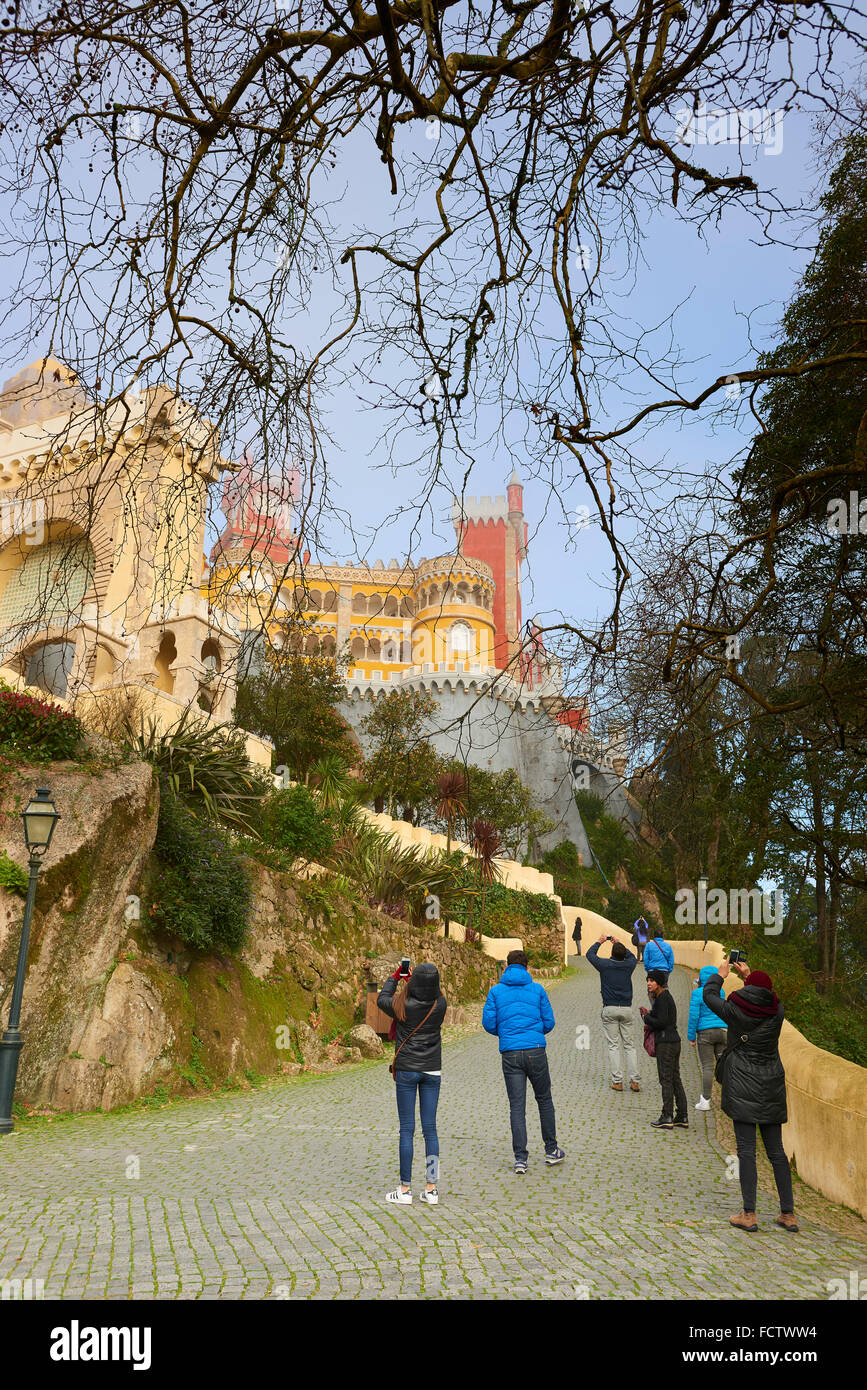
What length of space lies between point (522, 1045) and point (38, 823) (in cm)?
478

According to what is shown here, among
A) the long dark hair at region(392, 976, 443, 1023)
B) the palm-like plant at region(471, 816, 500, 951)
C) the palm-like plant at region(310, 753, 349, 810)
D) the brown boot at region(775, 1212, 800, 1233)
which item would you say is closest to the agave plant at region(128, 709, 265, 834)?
the palm-like plant at region(310, 753, 349, 810)

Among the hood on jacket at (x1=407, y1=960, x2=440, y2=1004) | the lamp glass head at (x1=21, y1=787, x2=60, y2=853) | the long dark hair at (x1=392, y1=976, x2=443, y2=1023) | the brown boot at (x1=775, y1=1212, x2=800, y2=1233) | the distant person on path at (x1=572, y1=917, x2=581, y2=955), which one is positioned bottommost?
the distant person on path at (x1=572, y1=917, x2=581, y2=955)

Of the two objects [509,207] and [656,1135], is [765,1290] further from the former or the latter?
[509,207]

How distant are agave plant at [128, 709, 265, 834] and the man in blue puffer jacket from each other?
20.5 ft

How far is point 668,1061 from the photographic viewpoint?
9281 mm

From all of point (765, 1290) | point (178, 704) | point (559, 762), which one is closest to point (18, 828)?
point (765, 1290)

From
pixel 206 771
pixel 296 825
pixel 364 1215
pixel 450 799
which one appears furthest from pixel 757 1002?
pixel 450 799

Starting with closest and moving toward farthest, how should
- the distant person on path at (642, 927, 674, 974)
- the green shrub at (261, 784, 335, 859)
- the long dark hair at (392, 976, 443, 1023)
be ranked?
the long dark hair at (392, 976, 443, 1023)
the distant person on path at (642, 927, 674, 974)
the green shrub at (261, 784, 335, 859)

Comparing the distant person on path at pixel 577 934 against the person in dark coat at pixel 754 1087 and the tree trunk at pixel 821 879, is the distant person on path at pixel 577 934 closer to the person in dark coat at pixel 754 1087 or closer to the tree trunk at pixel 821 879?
the tree trunk at pixel 821 879

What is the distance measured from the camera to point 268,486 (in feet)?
10.6

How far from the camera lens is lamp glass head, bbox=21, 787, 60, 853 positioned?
847 centimetres

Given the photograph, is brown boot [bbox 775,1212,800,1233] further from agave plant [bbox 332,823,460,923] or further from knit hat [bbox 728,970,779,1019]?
agave plant [bbox 332,823,460,923]

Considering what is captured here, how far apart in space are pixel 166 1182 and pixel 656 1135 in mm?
4694

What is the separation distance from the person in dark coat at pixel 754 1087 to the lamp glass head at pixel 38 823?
5.96 metres
